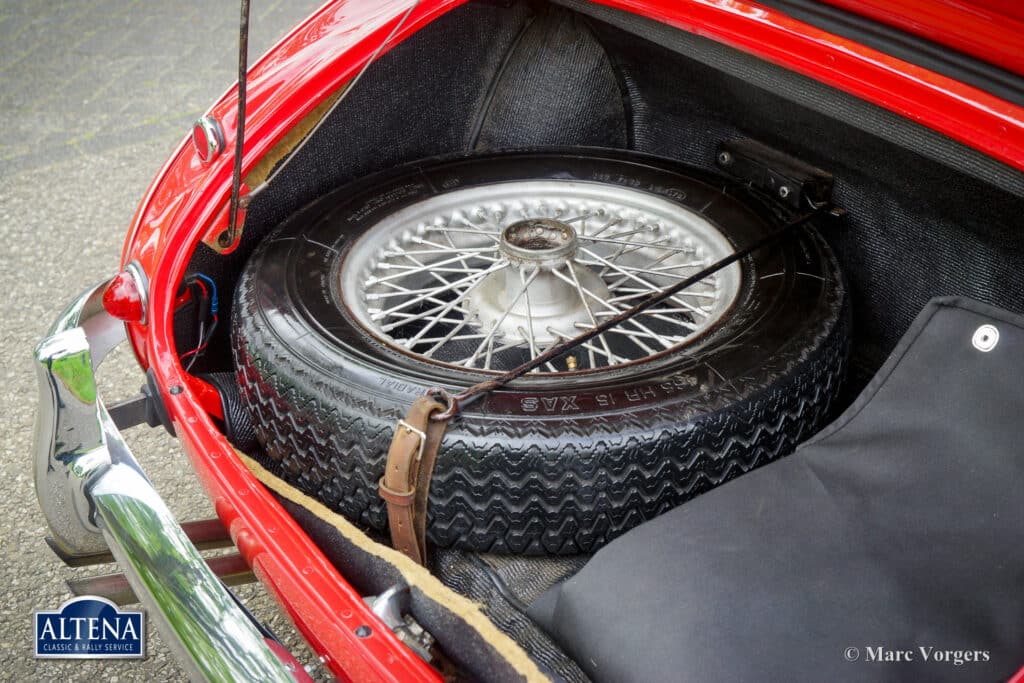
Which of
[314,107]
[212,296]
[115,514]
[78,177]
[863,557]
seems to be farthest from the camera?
[78,177]

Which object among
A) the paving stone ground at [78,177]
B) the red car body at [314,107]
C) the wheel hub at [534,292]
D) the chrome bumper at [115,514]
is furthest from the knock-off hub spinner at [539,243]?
the paving stone ground at [78,177]

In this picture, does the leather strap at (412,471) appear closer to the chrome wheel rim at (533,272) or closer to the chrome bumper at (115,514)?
the chrome bumper at (115,514)

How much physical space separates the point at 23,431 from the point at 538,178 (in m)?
1.40

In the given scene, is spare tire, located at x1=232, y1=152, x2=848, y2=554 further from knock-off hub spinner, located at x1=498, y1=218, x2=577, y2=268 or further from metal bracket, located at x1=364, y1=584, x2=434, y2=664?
metal bracket, located at x1=364, y1=584, x2=434, y2=664

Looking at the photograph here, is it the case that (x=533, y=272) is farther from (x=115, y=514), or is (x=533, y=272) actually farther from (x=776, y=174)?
(x=115, y=514)

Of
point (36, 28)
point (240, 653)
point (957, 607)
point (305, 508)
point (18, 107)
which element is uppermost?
point (36, 28)

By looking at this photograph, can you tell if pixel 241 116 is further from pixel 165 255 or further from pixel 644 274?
pixel 644 274

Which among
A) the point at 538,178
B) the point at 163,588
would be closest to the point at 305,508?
the point at 163,588

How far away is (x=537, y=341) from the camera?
1594 millimetres

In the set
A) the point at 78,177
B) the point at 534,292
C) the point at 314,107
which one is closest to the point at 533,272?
the point at 534,292

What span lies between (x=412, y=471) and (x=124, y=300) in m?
0.57

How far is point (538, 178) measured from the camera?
1801 millimetres

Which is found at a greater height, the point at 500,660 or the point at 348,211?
the point at 348,211

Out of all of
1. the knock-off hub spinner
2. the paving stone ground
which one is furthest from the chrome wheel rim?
the paving stone ground
